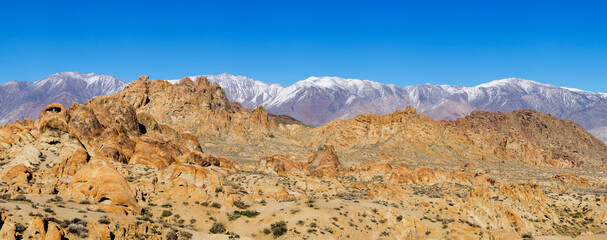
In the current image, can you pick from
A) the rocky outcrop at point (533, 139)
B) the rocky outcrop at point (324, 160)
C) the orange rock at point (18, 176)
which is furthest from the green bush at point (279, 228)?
the rocky outcrop at point (533, 139)

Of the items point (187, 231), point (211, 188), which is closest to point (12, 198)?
point (187, 231)

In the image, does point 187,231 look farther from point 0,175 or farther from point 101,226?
point 0,175

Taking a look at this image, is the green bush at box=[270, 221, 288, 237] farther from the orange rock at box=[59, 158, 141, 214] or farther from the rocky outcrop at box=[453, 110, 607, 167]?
the rocky outcrop at box=[453, 110, 607, 167]

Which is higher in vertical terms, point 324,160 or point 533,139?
point 533,139

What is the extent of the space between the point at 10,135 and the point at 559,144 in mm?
180754

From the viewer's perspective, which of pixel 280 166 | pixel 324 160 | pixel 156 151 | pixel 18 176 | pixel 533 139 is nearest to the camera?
pixel 18 176

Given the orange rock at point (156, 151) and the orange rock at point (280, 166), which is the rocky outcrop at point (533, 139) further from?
the orange rock at point (156, 151)

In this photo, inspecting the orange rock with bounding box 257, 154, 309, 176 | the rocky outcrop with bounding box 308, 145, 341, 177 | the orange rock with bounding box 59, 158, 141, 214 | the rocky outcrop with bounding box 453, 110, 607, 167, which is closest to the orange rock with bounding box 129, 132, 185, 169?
the orange rock with bounding box 257, 154, 309, 176

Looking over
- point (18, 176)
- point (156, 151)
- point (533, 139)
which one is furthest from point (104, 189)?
point (533, 139)

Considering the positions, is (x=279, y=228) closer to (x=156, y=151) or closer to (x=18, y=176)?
(x=18, y=176)

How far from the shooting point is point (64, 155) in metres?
54.2

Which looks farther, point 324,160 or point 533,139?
point 533,139

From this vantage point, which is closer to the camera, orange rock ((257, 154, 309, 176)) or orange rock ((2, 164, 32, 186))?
orange rock ((2, 164, 32, 186))

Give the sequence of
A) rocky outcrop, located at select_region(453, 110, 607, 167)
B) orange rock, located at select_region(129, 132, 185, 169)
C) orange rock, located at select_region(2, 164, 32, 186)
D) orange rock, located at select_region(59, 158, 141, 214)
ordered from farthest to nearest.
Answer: rocky outcrop, located at select_region(453, 110, 607, 167)
orange rock, located at select_region(129, 132, 185, 169)
orange rock, located at select_region(2, 164, 32, 186)
orange rock, located at select_region(59, 158, 141, 214)
